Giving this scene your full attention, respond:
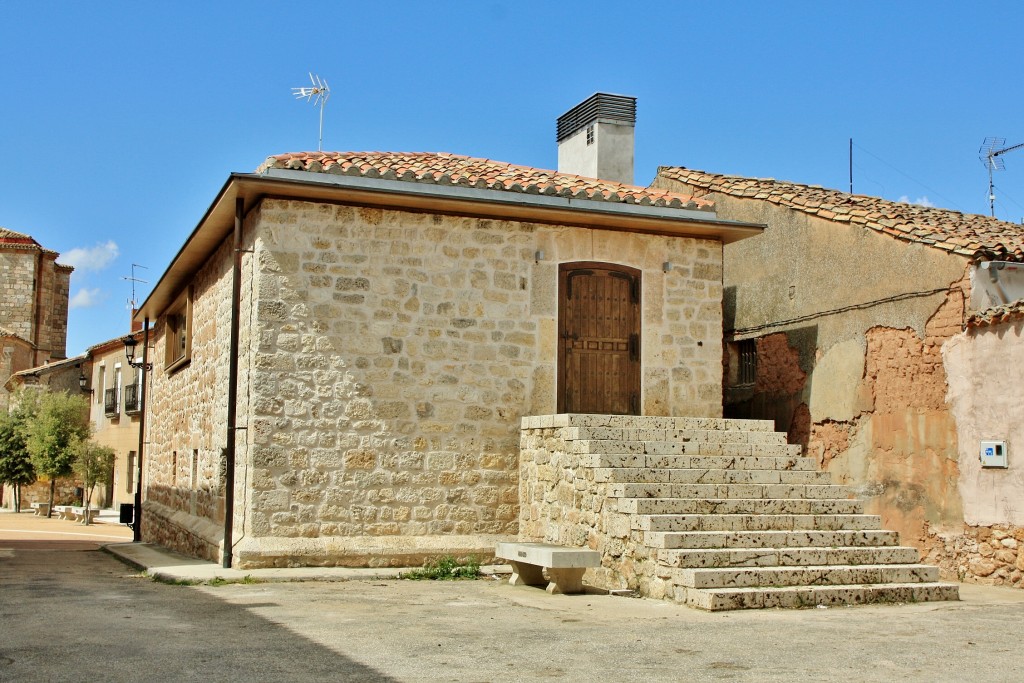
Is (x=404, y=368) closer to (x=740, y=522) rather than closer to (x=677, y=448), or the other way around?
(x=677, y=448)

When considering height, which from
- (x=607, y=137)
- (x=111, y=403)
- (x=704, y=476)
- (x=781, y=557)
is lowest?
(x=781, y=557)

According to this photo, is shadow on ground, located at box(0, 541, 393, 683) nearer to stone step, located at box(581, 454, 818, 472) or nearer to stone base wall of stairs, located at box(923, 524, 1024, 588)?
stone step, located at box(581, 454, 818, 472)

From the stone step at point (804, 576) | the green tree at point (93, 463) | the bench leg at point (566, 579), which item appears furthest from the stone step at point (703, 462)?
the green tree at point (93, 463)

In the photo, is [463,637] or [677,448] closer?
[463,637]

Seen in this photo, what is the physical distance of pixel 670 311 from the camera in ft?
39.5

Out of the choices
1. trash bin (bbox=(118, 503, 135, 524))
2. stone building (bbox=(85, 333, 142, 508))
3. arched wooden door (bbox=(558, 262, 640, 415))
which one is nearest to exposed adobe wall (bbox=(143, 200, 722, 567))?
arched wooden door (bbox=(558, 262, 640, 415))

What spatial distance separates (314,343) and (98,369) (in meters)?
27.1

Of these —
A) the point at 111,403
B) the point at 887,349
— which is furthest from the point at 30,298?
the point at 887,349

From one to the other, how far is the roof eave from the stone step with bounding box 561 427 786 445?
2.60 meters

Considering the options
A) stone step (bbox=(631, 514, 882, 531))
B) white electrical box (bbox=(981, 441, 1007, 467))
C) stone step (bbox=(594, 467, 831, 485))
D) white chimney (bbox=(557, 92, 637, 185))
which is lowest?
stone step (bbox=(631, 514, 882, 531))

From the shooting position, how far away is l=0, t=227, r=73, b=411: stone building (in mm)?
42531

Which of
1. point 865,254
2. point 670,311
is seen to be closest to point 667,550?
point 670,311

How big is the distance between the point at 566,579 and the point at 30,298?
40191mm

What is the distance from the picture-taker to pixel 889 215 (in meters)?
12.1
